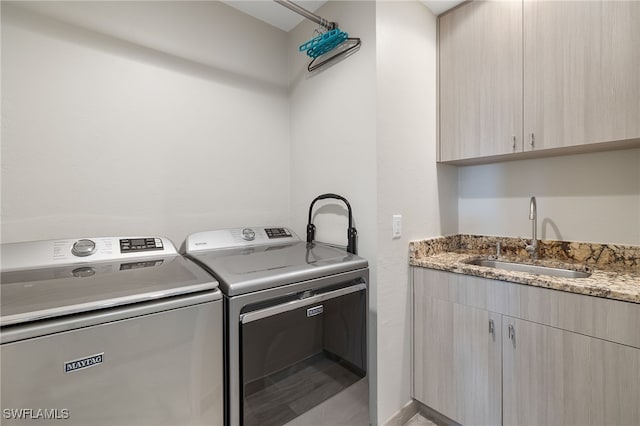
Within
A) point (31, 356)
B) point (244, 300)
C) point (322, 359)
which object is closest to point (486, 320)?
point (322, 359)

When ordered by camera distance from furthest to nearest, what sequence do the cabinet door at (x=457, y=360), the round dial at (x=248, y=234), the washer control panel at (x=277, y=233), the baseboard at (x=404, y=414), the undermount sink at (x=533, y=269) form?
the washer control panel at (x=277, y=233), the round dial at (x=248, y=234), the baseboard at (x=404, y=414), the undermount sink at (x=533, y=269), the cabinet door at (x=457, y=360)

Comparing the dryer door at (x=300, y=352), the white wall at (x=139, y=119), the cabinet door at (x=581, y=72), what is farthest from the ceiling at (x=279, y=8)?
the dryer door at (x=300, y=352)

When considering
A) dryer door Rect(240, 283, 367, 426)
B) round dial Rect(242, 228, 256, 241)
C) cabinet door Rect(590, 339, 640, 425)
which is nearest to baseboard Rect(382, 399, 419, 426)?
dryer door Rect(240, 283, 367, 426)

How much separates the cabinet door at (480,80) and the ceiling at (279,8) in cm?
9

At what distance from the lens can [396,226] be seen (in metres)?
1.63

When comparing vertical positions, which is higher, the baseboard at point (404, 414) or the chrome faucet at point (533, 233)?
the chrome faucet at point (533, 233)

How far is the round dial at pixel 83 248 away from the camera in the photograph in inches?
48.1

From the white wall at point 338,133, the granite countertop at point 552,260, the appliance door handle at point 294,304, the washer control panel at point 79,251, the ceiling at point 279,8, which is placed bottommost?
the appliance door handle at point 294,304

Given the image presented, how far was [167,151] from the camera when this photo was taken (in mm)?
1621

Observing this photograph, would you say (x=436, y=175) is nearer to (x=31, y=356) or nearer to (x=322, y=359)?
(x=322, y=359)

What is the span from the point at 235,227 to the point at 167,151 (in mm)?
591

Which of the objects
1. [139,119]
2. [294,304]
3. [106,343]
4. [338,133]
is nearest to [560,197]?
[338,133]

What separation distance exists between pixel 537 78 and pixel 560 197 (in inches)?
27.8

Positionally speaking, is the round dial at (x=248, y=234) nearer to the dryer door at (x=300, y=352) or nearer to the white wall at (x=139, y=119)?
the white wall at (x=139, y=119)
